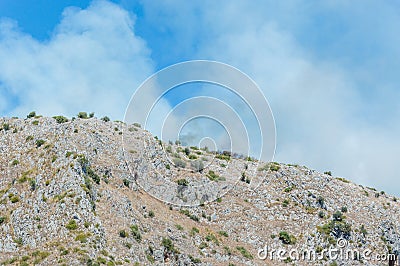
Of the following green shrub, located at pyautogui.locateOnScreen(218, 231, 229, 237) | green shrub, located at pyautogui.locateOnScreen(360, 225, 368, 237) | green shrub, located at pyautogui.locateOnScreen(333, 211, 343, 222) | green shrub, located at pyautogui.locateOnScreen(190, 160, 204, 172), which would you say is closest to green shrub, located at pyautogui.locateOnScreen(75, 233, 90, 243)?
green shrub, located at pyautogui.locateOnScreen(218, 231, 229, 237)

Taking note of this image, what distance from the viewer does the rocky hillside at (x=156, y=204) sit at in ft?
204

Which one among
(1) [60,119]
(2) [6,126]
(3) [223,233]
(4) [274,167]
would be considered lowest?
(3) [223,233]

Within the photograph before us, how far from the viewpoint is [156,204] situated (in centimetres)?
7969

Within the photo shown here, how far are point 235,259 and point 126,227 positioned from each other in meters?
18.2

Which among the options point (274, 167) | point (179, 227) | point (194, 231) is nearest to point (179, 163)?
point (194, 231)

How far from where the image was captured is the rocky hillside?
6228 centimetres

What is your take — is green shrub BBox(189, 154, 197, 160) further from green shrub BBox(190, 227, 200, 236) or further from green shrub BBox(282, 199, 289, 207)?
green shrub BBox(190, 227, 200, 236)

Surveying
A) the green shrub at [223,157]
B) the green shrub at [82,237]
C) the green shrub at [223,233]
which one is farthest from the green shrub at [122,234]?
the green shrub at [223,157]

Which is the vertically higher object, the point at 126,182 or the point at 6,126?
the point at 6,126

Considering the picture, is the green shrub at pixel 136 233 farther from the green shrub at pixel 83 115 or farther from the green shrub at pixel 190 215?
the green shrub at pixel 83 115

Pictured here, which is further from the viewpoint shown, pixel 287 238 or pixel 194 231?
pixel 287 238

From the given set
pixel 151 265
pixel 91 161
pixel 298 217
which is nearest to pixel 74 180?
pixel 91 161

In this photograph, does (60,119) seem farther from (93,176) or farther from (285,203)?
(285,203)

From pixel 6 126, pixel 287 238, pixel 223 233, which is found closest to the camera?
pixel 223 233
